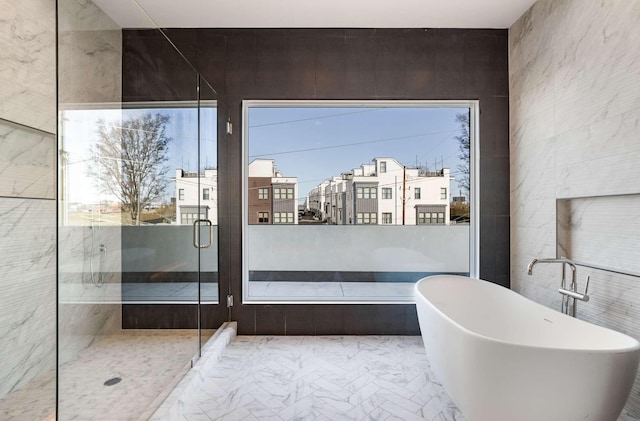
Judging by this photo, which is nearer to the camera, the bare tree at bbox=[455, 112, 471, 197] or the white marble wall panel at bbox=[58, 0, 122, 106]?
the white marble wall panel at bbox=[58, 0, 122, 106]

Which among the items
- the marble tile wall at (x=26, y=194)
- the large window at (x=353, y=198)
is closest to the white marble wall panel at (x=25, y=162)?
the marble tile wall at (x=26, y=194)

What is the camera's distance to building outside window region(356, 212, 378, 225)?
10.1 ft

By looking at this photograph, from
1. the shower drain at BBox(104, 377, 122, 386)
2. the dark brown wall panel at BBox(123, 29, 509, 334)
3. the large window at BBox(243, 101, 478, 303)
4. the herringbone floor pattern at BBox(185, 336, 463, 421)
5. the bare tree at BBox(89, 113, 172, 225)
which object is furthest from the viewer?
the large window at BBox(243, 101, 478, 303)

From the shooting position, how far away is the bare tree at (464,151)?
3.07 m

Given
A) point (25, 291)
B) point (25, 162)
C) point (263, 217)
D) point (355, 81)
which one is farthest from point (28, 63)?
point (355, 81)

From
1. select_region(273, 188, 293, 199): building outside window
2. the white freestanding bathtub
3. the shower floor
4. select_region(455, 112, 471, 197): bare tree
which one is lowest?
the shower floor

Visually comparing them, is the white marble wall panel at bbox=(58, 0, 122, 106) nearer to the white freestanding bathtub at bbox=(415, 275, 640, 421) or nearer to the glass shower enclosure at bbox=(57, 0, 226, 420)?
the glass shower enclosure at bbox=(57, 0, 226, 420)

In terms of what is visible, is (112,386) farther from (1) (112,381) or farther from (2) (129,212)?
(2) (129,212)

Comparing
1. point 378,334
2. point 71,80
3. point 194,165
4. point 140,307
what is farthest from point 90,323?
point 378,334

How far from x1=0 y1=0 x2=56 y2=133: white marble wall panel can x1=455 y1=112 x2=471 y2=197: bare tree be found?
3.09m

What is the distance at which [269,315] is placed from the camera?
9.81 ft

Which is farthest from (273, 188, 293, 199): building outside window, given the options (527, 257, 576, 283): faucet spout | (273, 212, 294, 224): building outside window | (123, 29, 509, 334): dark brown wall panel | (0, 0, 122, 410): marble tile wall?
A: (527, 257, 576, 283): faucet spout

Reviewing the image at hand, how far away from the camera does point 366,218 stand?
10.1ft

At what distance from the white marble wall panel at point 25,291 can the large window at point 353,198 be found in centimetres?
140
